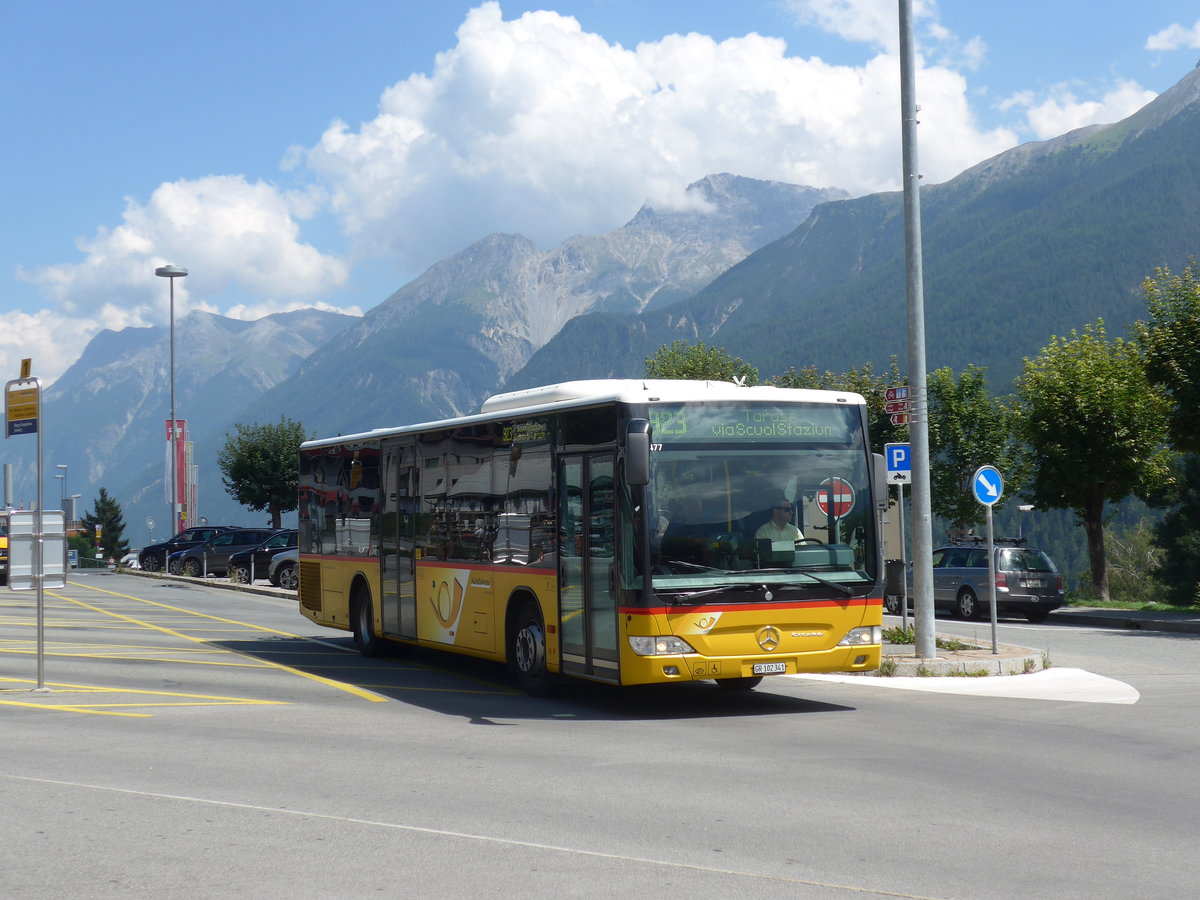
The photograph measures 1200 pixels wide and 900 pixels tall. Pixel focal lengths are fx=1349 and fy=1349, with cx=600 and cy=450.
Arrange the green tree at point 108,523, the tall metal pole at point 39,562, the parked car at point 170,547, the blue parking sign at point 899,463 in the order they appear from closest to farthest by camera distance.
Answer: the tall metal pole at point 39,562 < the blue parking sign at point 899,463 < the parked car at point 170,547 < the green tree at point 108,523

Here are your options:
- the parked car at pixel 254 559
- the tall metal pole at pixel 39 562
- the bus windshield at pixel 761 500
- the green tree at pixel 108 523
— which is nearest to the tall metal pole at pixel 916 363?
the bus windshield at pixel 761 500

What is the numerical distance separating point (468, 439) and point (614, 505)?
328 centimetres

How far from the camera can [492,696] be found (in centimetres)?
1355

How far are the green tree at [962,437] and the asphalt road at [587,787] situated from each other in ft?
103

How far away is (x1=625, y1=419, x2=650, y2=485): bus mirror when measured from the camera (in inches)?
426

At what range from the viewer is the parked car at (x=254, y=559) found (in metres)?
40.5

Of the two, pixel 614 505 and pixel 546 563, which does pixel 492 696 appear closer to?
pixel 546 563

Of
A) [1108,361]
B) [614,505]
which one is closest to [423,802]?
[614,505]

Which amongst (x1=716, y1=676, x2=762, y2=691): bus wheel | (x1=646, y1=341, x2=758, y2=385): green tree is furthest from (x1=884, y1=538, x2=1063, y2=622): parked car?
(x1=646, y1=341, x2=758, y2=385): green tree

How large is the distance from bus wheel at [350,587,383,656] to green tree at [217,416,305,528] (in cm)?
4266

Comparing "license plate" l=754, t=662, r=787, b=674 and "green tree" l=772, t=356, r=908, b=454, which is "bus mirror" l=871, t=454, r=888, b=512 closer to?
"license plate" l=754, t=662, r=787, b=674

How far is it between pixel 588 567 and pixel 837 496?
233 centimetres

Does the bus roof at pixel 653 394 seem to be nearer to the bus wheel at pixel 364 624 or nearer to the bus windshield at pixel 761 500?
the bus windshield at pixel 761 500

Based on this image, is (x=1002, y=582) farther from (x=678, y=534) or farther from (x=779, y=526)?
(x=678, y=534)
